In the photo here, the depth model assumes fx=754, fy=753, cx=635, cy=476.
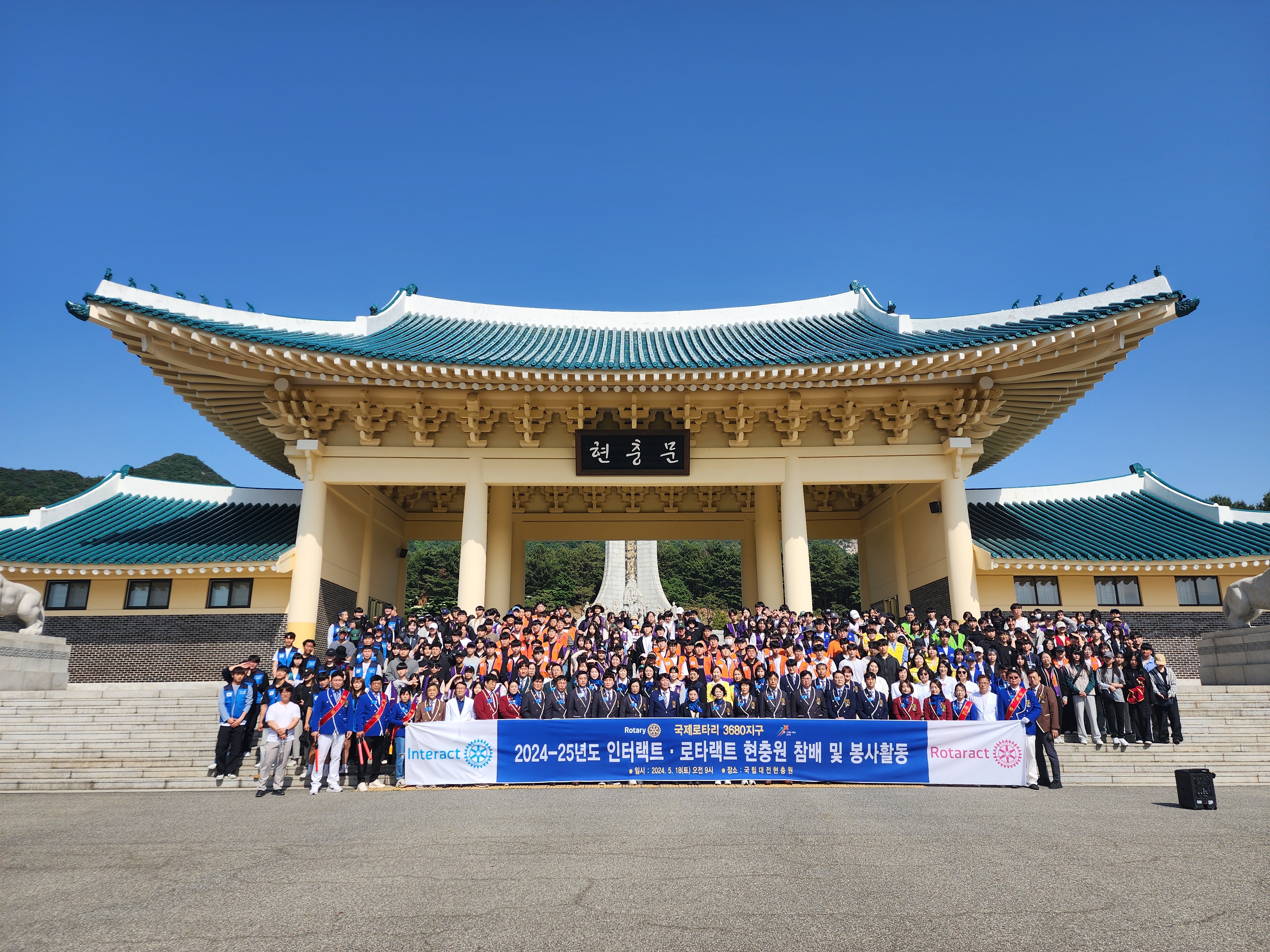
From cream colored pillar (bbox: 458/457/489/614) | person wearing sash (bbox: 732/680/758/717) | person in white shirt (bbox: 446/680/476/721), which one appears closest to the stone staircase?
person in white shirt (bbox: 446/680/476/721)

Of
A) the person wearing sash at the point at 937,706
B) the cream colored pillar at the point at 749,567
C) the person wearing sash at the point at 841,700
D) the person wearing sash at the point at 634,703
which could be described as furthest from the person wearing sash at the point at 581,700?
the cream colored pillar at the point at 749,567

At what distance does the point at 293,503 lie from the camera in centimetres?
1777

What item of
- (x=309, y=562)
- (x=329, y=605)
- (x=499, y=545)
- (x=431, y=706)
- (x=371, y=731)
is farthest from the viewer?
(x=499, y=545)

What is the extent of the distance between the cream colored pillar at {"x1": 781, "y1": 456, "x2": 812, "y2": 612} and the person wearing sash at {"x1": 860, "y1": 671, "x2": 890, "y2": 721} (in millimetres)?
3991

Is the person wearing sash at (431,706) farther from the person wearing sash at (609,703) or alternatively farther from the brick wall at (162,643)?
the brick wall at (162,643)

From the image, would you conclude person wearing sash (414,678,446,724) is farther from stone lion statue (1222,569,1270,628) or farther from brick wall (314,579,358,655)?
stone lion statue (1222,569,1270,628)

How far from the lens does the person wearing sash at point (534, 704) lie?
32.9 feet

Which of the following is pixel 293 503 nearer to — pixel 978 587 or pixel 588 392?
pixel 588 392

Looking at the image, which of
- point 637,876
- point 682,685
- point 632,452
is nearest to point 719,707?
point 682,685

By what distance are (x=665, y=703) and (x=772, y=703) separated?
1.45m

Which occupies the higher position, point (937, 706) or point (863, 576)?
point (863, 576)

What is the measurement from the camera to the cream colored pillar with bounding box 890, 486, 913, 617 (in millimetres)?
17703

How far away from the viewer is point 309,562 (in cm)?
1469

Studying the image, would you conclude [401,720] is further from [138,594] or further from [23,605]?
[138,594]
